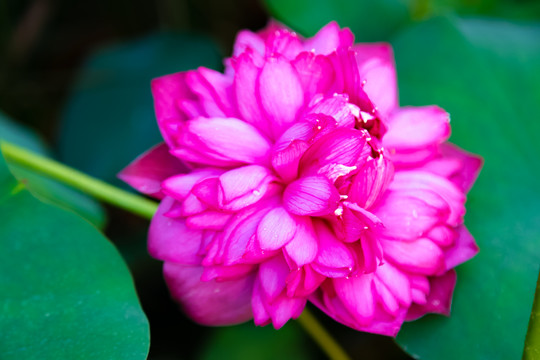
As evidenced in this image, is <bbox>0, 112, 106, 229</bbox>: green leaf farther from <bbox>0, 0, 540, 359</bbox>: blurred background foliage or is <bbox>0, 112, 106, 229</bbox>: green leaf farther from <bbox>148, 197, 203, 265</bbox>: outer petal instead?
<bbox>148, 197, 203, 265</bbox>: outer petal

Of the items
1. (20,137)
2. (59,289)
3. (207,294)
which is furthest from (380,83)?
(20,137)

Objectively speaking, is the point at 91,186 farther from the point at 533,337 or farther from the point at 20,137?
the point at 533,337

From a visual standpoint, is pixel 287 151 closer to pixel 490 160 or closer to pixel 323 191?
pixel 323 191

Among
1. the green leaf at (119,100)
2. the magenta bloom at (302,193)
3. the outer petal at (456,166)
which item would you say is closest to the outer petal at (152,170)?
the magenta bloom at (302,193)

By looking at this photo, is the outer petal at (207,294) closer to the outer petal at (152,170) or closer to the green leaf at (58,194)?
the outer petal at (152,170)

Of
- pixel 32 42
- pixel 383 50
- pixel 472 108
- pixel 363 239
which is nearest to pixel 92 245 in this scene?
pixel 363 239

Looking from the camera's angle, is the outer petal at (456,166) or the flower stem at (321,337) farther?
the flower stem at (321,337)
